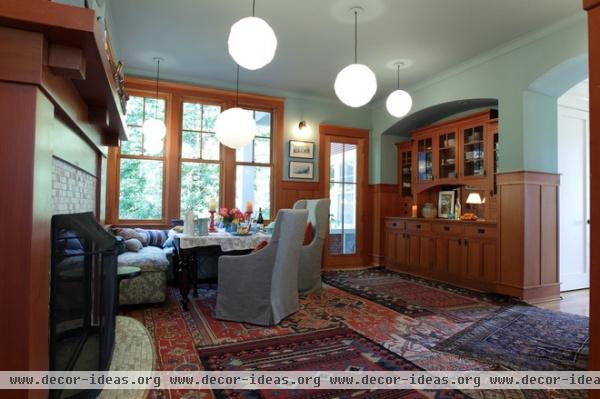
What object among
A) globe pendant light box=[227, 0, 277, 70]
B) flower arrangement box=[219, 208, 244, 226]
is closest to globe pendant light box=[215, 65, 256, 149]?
flower arrangement box=[219, 208, 244, 226]

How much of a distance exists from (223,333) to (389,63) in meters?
4.01

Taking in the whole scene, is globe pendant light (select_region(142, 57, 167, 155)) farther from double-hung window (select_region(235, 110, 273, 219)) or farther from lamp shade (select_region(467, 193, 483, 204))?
lamp shade (select_region(467, 193, 483, 204))

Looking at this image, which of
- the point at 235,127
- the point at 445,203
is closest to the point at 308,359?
the point at 235,127

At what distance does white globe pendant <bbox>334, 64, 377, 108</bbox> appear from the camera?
330 centimetres

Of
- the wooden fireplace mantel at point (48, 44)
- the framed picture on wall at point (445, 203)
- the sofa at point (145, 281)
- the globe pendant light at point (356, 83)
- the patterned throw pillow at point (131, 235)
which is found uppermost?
the globe pendant light at point (356, 83)

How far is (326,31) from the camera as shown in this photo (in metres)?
3.94

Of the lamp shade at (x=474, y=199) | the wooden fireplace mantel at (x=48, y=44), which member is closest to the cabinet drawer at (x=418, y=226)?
the lamp shade at (x=474, y=199)

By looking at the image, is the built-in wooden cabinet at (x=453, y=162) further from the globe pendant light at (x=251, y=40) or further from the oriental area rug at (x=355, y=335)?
the globe pendant light at (x=251, y=40)

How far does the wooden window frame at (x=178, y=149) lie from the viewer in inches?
196

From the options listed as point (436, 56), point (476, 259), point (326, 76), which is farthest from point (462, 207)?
point (326, 76)

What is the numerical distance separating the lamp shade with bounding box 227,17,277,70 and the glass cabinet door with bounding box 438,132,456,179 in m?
3.70

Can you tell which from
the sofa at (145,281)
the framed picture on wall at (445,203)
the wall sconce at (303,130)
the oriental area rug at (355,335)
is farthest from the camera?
the wall sconce at (303,130)

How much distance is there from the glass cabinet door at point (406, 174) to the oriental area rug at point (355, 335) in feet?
8.60

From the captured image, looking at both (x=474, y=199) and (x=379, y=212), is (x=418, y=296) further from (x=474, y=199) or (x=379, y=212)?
(x=379, y=212)
